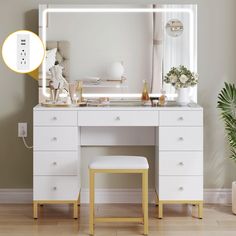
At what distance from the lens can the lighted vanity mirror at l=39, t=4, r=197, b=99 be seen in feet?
15.8

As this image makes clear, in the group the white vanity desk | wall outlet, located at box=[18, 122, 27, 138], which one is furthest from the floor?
wall outlet, located at box=[18, 122, 27, 138]

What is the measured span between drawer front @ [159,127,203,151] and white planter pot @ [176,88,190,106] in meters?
0.32

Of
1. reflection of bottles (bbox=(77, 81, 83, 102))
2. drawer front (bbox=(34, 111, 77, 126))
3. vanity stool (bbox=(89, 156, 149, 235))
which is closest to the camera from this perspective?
vanity stool (bbox=(89, 156, 149, 235))

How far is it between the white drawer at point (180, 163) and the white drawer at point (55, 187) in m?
0.65

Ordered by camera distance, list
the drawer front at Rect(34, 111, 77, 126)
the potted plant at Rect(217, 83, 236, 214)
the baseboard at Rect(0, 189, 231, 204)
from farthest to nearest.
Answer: the baseboard at Rect(0, 189, 231, 204), the potted plant at Rect(217, 83, 236, 214), the drawer front at Rect(34, 111, 77, 126)

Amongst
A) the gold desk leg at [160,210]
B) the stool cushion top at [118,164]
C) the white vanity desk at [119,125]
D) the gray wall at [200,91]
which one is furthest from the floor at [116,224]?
the stool cushion top at [118,164]

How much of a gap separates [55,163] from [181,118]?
0.98m

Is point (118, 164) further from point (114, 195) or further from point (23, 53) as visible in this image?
point (23, 53)

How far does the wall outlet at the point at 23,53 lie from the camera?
193 inches

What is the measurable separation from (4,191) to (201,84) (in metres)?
1.83

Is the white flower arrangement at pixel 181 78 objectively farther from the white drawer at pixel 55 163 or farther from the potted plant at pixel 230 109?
the white drawer at pixel 55 163

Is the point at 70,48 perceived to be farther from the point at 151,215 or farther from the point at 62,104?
the point at 151,215

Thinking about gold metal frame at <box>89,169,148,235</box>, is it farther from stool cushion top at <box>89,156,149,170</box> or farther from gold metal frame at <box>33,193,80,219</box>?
gold metal frame at <box>33,193,80,219</box>

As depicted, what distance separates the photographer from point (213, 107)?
16.1ft
